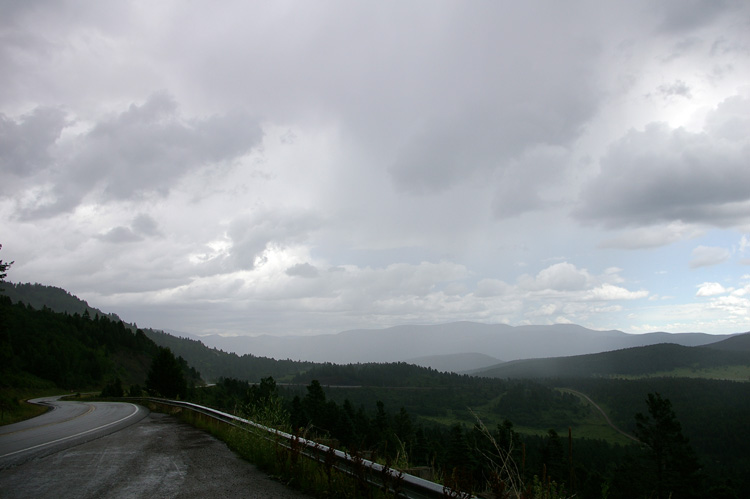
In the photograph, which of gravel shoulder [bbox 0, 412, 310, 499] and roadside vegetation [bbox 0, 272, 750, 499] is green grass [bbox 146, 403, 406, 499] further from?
gravel shoulder [bbox 0, 412, 310, 499]

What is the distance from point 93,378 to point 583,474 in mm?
113729

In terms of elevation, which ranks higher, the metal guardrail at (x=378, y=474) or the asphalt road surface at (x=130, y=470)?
the metal guardrail at (x=378, y=474)

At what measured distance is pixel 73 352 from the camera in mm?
118438

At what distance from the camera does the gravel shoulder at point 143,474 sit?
7062 mm

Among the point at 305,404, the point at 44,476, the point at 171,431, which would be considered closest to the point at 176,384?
the point at 305,404

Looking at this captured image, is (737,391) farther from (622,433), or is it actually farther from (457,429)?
(457,429)

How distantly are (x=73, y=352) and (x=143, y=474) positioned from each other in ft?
442

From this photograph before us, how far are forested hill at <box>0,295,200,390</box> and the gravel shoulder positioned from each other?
253ft

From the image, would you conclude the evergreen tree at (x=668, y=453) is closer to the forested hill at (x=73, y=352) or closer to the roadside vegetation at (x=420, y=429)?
the roadside vegetation at (x=420, y=429)

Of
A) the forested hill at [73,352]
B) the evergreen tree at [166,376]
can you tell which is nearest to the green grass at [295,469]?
the evergreen tree at [166,376]

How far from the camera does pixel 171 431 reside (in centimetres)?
1578

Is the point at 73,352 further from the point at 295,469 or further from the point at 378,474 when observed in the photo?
the point at 378,474

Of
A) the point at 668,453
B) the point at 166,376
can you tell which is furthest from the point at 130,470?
the point at 668,453

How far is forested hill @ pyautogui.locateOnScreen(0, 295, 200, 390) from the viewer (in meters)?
103
